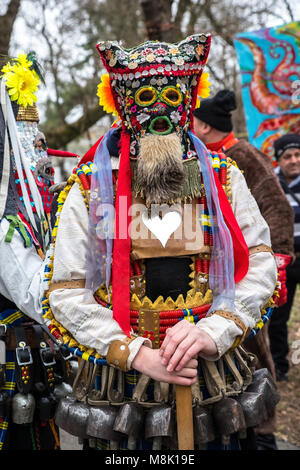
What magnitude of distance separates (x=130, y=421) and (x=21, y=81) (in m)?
1.63

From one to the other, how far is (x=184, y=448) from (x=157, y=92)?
1.20m

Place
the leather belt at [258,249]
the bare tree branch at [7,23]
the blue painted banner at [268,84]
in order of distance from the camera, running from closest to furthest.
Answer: the leather belt at [258,249]
the blue painted banner at [268,84]
the bare tree branch at [7,23]

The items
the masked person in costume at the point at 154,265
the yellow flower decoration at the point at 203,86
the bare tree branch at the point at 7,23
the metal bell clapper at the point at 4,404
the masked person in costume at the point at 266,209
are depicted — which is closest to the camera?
the masked person in costume at the point at 154,265

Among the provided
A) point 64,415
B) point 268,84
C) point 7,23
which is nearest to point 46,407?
point 64,415

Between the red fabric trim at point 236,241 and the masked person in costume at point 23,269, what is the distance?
2.47 feet

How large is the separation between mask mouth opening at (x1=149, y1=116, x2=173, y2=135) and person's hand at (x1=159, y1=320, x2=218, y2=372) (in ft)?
2.21

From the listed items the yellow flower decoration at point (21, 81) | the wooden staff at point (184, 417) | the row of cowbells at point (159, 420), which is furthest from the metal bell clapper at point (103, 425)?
the yellow flower decoration at point (21, 81)

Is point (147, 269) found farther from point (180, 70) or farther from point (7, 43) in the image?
point (7, 43)

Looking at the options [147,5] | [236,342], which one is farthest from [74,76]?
[236,342]

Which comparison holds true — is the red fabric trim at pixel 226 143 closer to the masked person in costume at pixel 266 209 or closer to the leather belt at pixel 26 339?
the masked person in costume at pixel 266 209

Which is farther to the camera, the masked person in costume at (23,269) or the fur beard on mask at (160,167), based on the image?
the masked person in costume at (23,269)

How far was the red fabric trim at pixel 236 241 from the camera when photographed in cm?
170

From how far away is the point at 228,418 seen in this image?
160 centimetres

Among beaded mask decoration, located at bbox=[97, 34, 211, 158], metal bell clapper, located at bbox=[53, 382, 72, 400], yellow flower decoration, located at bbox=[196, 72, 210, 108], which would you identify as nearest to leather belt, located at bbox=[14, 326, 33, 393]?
metal bell clapper, located at bbox=[53, 382, 72, 400]
